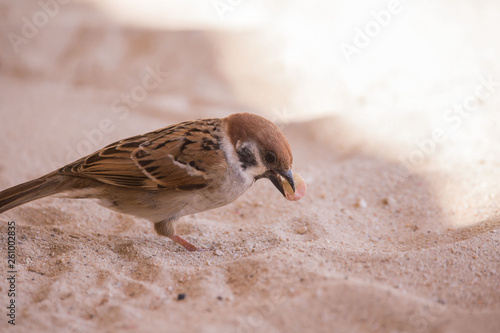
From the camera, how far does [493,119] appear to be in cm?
534

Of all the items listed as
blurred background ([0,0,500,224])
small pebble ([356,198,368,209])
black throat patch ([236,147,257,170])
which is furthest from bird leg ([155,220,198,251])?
blurred background ([0,0,500,224])

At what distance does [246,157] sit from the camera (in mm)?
3664

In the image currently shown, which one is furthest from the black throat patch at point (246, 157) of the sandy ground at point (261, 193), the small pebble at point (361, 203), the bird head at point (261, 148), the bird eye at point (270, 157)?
the small pebble at point (361, 203)

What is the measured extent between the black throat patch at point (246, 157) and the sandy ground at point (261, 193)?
2.06 ft

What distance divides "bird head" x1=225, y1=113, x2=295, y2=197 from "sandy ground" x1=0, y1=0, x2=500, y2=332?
553 millimetres

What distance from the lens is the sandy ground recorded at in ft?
9.09

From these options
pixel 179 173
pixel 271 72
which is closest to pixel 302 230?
pixel 179 173

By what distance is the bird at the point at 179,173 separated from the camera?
3.62 metres

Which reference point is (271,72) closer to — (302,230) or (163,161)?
(302,230)

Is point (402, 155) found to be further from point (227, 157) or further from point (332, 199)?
point (227, 157)

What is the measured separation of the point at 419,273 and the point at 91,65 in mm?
5919

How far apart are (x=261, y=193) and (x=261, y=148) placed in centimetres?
150

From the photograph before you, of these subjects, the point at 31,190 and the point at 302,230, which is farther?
the point at 302,230

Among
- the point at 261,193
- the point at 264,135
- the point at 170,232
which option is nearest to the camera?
the point at 264,135
